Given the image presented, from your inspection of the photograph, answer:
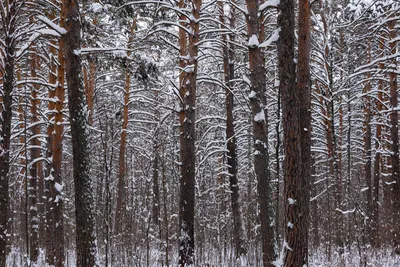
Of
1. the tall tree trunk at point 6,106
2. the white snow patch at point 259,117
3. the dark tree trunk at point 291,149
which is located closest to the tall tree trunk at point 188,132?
the white snow patch at point 259,117

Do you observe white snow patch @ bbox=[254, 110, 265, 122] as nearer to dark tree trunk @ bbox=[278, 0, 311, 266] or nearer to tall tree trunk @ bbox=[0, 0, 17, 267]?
dark tree trunk @ bbox=[278, 0, 311, 266]

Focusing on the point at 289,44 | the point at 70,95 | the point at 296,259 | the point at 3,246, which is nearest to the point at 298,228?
the point at 296,259

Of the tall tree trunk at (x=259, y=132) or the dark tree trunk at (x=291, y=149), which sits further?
the tall tree trunk at (x=259, y=132)

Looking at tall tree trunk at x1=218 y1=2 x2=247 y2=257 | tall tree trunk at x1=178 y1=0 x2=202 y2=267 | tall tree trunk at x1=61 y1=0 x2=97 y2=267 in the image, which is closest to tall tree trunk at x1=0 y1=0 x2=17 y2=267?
tall tree trunk at x1=61 y1=0 x2=97 y2=267

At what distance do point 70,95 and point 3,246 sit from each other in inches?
128

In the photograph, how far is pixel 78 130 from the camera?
24.3 ft

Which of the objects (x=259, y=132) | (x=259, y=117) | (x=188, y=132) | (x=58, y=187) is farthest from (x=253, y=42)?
(x=58, y=187)

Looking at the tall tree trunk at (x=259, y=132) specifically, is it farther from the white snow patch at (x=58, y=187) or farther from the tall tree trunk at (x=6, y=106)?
the white snow patch at (x=58, y=187)

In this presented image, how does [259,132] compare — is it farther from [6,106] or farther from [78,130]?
[6,106]

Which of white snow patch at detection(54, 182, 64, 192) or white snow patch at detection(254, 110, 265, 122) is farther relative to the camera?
white snow patch at detection(54, 182, 64, 192)

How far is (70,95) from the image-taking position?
7.45 metres

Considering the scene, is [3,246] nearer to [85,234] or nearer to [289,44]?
[85,234]

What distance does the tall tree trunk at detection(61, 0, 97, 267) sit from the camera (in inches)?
286

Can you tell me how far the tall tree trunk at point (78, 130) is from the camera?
727 cm
